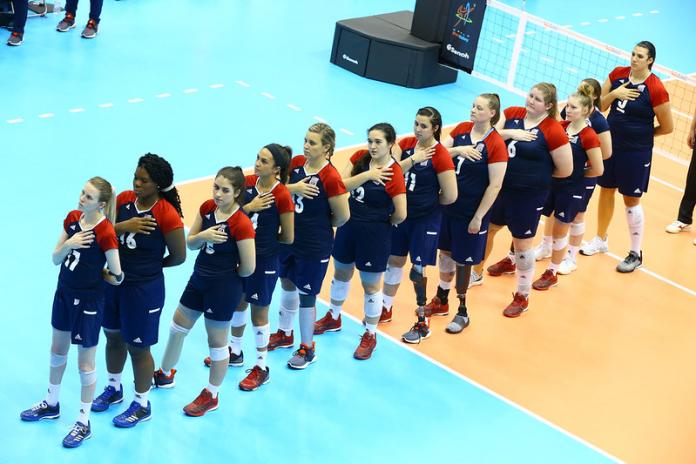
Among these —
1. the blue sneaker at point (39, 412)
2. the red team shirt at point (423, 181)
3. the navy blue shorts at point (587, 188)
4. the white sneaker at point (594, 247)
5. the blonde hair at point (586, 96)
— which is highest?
the blonde hair at point (586, 96)

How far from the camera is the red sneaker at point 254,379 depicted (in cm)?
824

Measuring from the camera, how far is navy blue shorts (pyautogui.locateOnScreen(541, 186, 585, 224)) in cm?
995

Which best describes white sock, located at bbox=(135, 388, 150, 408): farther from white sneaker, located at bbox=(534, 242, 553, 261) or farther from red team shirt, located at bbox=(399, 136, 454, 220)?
white sneaker, located at bbox=(534, 242, 553, 261)

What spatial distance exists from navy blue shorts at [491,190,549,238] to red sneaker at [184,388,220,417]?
3.30 m

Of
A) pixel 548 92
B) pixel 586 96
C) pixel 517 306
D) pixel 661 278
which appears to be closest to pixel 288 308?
pixel 517 306

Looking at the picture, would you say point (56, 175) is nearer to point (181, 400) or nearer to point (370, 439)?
point (181, 400)

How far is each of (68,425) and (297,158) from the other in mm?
2626

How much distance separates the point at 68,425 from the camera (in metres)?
7.50

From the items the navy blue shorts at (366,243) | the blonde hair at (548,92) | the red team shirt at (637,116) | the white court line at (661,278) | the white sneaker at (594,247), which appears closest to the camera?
the navy blue shorts at (366,243)

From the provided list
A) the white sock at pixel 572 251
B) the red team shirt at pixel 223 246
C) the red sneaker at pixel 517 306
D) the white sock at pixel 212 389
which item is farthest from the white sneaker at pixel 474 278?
the red team shirt at pixel 223 246

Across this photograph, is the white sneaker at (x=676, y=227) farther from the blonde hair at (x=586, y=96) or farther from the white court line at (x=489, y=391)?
the white court line at (x=489, y=391)

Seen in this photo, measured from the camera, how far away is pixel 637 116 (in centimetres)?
1047

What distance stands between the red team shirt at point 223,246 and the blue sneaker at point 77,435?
135 centimetres

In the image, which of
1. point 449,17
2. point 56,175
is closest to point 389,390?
point 56,175
